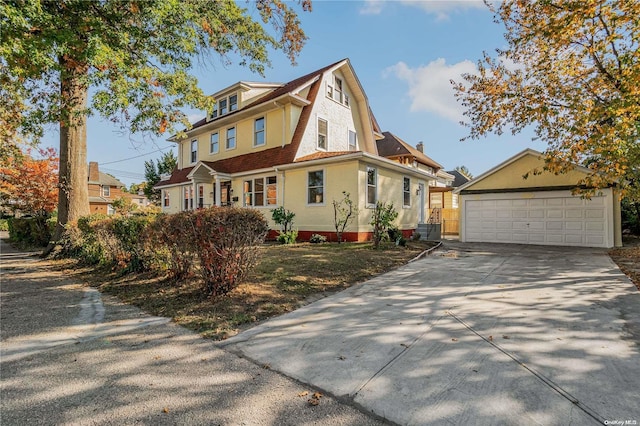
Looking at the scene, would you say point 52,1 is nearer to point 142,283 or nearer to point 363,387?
point 142,283

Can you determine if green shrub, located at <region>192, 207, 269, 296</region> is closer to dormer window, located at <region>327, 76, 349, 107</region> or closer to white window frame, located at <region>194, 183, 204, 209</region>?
dormer window, located at <region>327, 76, 349, 107</region>

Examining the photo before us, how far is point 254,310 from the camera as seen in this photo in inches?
183

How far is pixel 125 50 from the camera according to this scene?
22.1 feet

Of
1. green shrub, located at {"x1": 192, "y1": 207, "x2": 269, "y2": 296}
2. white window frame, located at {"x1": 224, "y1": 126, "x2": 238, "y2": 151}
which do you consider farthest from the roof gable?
green shrub, located at {"x1": 192, "y1": 207, "x2": 269, "y2": 296}

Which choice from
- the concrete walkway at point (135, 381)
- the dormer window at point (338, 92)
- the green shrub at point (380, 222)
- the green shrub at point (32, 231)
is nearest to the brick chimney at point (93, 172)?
the green shrub at point (32, 231)

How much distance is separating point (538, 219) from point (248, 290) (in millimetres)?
13725

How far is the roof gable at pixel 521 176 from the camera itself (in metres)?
13.3

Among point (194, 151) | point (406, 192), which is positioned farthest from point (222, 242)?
point (194, 151)

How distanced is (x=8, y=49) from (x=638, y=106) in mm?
12927

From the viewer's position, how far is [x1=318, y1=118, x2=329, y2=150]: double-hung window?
16.3 metres

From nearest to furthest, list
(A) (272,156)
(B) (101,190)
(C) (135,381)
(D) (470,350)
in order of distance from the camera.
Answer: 1. (C) (135,381)
2. (D) (470,350)
3. (A) (272,156)
4. (B) (101,190)

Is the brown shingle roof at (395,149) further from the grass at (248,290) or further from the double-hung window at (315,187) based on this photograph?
the grass at (248,290)

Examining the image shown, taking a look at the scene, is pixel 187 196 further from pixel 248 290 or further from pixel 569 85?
pixel 569 85

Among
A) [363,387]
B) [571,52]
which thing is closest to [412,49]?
[571,52]
